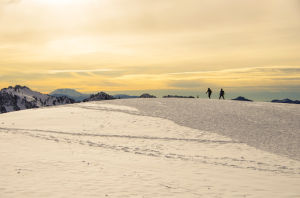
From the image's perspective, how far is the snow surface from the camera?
46.8ft

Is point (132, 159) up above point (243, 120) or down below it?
below

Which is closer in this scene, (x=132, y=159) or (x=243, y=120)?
(x=132, y=159)

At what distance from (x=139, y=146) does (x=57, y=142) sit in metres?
6.70

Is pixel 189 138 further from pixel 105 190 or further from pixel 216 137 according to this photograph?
pixel 105 190

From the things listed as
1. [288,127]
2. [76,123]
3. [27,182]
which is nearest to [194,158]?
[27,182]

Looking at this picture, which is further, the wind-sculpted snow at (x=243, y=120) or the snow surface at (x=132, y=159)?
the wind-sculpted snow at (x=243, y=120)

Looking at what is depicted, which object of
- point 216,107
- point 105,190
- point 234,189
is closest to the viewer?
point 105,190

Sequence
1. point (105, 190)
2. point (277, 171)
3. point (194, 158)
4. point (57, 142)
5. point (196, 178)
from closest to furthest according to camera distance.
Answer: point (105, 190), point (196, 178), point (277, 171), point (194, 158), point (57, 142)

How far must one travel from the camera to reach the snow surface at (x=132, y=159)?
14273 millimetres

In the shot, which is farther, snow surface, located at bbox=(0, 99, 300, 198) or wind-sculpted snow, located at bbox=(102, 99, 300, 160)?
wind-sculpted snow, located at bbox=(102, 99, 300, 160)

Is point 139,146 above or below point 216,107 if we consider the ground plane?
below

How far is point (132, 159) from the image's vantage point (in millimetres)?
20562

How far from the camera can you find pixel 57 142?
24.2 m

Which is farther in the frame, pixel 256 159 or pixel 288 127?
pixel 288 127
